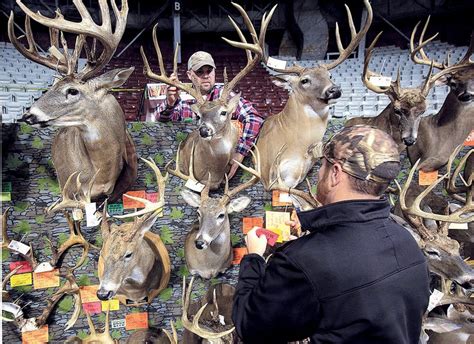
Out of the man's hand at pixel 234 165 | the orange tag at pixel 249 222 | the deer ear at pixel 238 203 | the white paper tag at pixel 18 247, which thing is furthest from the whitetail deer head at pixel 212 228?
the white paper tag at pixel 18 247

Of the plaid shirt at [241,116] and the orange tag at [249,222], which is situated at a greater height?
the plaid shirt at [241,116]

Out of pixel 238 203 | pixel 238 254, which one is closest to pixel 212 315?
pixel 238 254

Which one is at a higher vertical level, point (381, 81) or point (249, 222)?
point (381, 81)

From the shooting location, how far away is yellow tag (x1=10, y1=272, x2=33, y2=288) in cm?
273

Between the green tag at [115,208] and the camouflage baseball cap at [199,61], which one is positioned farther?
the camouflage baseball cap at [199,61]

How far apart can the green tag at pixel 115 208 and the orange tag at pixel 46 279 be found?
23.4 inches

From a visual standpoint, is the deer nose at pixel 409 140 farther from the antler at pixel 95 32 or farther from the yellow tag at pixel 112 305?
the yellow tag at pixel 112 305

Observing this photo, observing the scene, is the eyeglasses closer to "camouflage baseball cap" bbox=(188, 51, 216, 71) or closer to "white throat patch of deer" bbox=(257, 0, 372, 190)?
"camouflage baseball cap" bbox=(188, 51, 216, 71)

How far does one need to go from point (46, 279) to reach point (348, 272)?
2379mm

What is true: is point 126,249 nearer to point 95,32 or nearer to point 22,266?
point 22,266

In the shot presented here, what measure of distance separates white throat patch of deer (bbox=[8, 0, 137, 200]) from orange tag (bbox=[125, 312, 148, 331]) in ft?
3.39

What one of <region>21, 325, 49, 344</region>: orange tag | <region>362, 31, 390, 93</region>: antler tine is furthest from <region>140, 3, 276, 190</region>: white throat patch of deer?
<region>21, 325, 49, 344</region>: orange tag

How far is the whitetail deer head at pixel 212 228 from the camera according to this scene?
2539mm

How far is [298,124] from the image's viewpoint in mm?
2744
